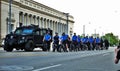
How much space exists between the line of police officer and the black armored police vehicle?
0.86 meters

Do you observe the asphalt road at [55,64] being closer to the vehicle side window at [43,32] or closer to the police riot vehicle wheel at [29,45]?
the police riot vehicle wheel at [29,45]

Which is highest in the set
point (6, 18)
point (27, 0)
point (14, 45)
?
point (27, 0)

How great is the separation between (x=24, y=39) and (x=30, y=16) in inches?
2775

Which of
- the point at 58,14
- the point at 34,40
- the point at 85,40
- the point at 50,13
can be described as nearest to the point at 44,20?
the point at 50,13

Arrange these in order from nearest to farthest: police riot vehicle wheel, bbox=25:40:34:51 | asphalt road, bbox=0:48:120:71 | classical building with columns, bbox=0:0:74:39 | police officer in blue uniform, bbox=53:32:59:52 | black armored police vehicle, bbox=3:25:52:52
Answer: asphalt road, bbox=0:48:120:71
police riot vehicle wheel, bbox=25:40:34:51
black armored police vehicle, bbox=3:25:52:52
police officer in blue uniform, bbox=53:32:59:52
classical building with columns, bbox=0:0:74:39

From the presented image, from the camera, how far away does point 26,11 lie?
97.3m

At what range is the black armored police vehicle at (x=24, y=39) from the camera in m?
32.1

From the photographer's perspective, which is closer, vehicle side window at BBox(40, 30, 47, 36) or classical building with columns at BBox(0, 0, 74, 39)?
vehicle side window at BBox(40, 30, 47, 36)

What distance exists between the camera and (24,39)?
3225cm

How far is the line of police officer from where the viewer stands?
33.4m

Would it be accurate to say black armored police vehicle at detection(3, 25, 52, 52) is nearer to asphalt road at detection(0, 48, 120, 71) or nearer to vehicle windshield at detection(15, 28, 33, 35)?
vehicle windshield at detection(15, 28, 33, 35)

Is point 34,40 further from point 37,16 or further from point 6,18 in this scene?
point 37,16

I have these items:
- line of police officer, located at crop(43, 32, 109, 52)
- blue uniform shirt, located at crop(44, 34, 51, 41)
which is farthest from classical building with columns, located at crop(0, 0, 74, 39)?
blue uniform shirt, located at crop(44, 34, 51, 41)

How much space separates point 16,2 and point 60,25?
158ft
